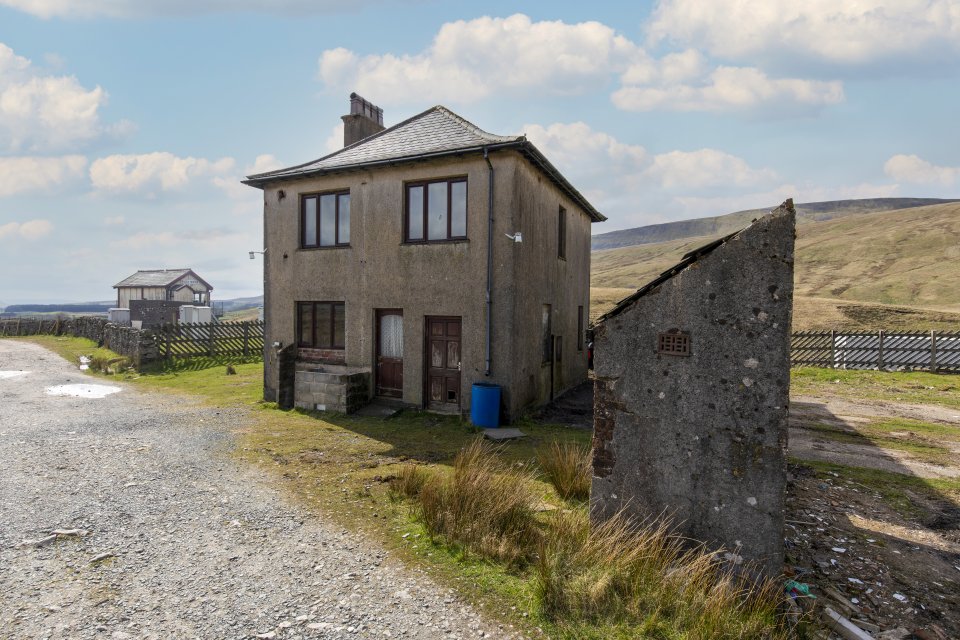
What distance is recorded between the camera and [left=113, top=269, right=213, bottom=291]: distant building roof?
49.2 m

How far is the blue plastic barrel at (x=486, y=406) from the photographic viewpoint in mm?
10852

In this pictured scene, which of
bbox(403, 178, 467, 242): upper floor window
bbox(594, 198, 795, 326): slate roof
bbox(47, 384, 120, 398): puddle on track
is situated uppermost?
bbox(403, 178, 467, 242): upper floor window

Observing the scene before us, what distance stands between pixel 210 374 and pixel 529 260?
13.4 meters

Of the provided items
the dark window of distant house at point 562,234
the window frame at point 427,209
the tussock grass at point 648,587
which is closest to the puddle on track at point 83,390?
the window frame at point 427,209

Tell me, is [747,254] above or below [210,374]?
above

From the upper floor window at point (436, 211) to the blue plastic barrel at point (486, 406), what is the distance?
3701 millimetres

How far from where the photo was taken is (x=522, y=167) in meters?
11.5

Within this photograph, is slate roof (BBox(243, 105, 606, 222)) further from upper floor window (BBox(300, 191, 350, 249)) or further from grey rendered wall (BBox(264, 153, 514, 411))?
upper floor window (BBox(300, 191, 350, 249))

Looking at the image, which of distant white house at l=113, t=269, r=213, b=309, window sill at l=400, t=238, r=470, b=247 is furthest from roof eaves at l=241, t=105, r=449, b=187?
distant white house at l=113, t=269, r=213, b=309

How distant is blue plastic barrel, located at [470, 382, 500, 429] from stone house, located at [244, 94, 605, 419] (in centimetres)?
36

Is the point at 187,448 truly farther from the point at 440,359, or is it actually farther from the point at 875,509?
the point at 875,509

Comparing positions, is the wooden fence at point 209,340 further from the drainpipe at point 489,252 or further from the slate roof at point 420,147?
the drainpipe at point 489,252

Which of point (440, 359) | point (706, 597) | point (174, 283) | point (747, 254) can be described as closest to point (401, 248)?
point (440, 359)

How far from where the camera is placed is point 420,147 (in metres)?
12.0
